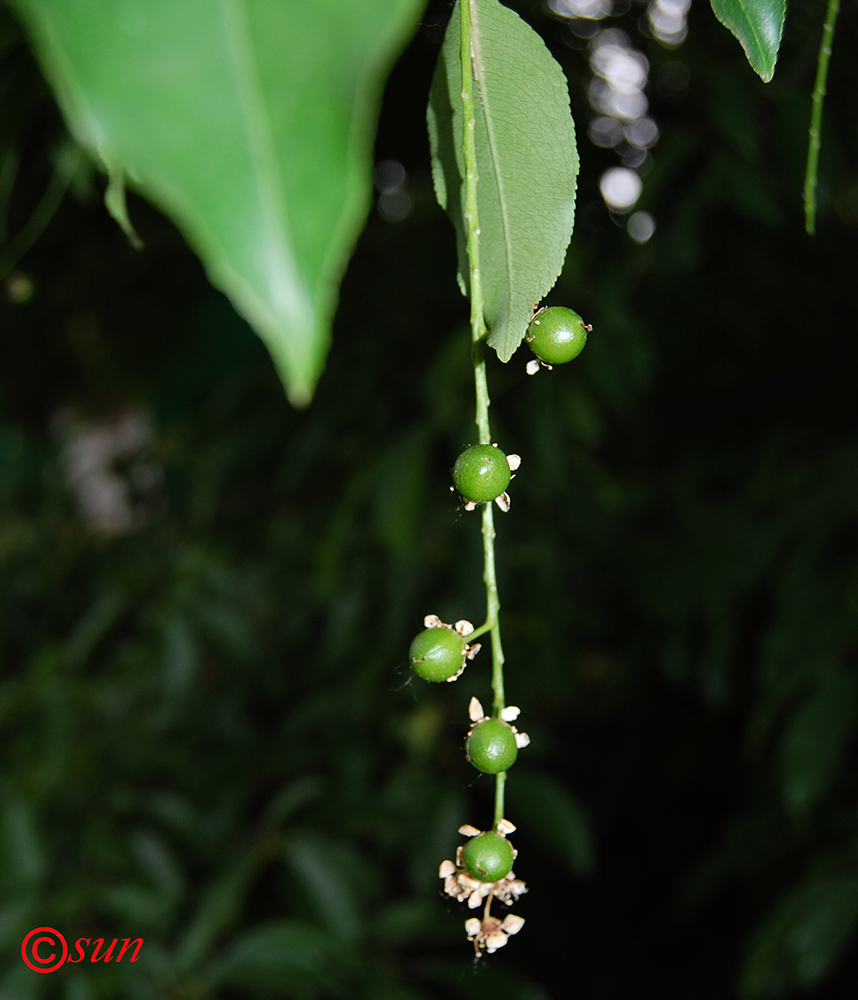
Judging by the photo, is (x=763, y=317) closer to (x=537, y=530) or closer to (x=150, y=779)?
(x=537, y=530)

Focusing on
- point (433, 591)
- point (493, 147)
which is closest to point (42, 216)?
point (493, 147)

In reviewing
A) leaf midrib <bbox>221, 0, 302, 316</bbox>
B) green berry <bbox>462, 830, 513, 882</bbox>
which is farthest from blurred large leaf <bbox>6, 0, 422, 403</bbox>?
green berry <bbox>462, 830, 513, 882</bbox>

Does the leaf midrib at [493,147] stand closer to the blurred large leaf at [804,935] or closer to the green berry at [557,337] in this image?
the green berry at [557,337]

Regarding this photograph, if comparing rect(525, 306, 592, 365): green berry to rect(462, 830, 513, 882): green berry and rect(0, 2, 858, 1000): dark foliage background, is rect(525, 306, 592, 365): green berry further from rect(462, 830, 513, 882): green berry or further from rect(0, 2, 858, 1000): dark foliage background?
rect(0, 2, 858, 1000): dark foliage background

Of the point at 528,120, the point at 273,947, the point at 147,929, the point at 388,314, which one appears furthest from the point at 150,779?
the point at 528,120

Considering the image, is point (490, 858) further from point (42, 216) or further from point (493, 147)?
point (42, 216)

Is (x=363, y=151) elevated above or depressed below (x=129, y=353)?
below
